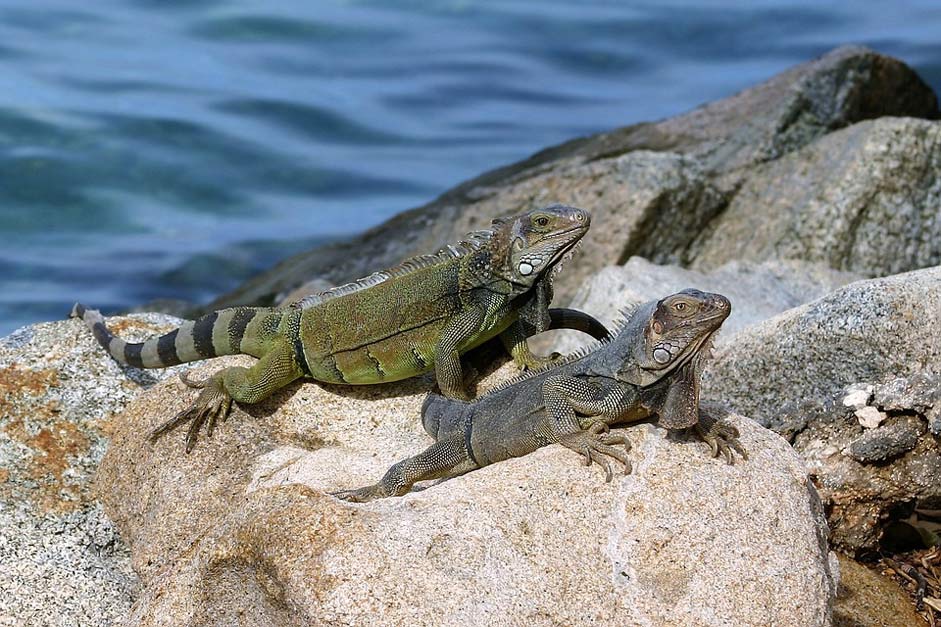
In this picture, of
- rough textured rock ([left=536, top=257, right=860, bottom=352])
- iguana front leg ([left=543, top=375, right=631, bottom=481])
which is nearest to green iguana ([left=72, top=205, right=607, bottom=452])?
iguana front leg ([left=543, top=375, right=631, bottom=481])

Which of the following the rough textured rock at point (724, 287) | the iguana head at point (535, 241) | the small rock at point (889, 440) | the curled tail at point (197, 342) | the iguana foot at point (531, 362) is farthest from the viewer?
the rough textured rock at point (724, 287)

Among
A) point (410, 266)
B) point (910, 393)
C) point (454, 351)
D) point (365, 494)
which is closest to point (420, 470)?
point (365, 494)

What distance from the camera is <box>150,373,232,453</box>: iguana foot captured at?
5590 millimetres

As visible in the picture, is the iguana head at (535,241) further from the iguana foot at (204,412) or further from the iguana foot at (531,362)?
the iguana foot at (204,412)

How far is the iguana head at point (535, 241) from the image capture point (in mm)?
5559

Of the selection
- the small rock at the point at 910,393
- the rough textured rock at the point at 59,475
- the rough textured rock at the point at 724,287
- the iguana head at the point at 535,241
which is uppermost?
the iguana head at the point at 535,241

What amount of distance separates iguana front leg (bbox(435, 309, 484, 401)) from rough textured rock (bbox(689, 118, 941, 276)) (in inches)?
152

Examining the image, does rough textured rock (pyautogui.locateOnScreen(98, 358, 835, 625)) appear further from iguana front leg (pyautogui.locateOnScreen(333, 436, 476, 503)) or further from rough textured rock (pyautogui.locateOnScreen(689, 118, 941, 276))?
rough textured rock (pyautogui.locateOnScreen(689, 118, 941, 276))

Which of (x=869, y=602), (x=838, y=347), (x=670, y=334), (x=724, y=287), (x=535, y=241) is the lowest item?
(x=869, y=602)

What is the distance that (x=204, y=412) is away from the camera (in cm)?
562

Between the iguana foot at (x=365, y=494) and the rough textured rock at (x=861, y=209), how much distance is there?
4851mm

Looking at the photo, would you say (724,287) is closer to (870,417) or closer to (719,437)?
(870,417)

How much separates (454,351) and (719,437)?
1.53 metres

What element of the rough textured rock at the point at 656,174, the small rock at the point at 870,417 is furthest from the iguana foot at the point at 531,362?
the rough textured rock at the point at 656,174
